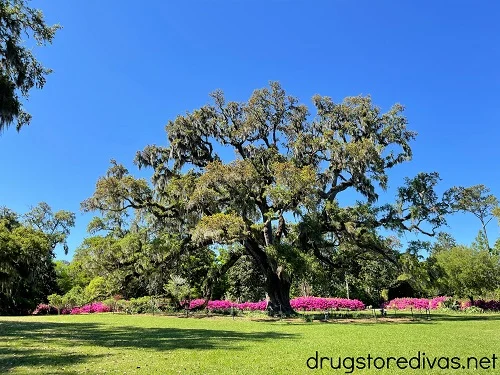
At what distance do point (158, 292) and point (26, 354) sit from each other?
20.9 metres

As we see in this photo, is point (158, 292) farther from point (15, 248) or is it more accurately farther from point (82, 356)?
point (82, 356)

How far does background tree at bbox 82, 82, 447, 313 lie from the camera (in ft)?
71.1

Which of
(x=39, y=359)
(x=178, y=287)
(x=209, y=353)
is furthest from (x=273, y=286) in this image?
(x=39, y=359)

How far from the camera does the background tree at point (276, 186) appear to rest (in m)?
21.7

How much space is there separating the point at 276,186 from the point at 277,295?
712 centimetres

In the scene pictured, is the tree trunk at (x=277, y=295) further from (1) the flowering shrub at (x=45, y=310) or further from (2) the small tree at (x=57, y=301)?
(1) the flowering shrub at (x=45, y=310)

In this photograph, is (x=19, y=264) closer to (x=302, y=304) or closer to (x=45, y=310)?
(x=45, y=310)

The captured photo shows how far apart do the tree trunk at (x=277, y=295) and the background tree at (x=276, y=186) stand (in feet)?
0.20

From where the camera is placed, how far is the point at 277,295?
24.3 meters

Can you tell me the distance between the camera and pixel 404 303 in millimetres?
39844

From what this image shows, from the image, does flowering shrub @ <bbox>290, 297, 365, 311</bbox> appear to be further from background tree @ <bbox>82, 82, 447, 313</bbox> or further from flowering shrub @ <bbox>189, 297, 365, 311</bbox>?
background tree @ <bbox>82, 82, 447, 313</bbox>

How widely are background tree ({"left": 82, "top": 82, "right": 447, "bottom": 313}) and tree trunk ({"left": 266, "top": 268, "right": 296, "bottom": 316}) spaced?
0.06 m

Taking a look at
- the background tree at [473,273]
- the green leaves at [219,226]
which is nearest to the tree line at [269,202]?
the green leaves at [219,226]

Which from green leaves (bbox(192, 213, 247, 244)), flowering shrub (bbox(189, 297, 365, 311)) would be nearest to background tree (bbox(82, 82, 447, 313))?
green leaves (bbox(192, 213, 247, 244))
